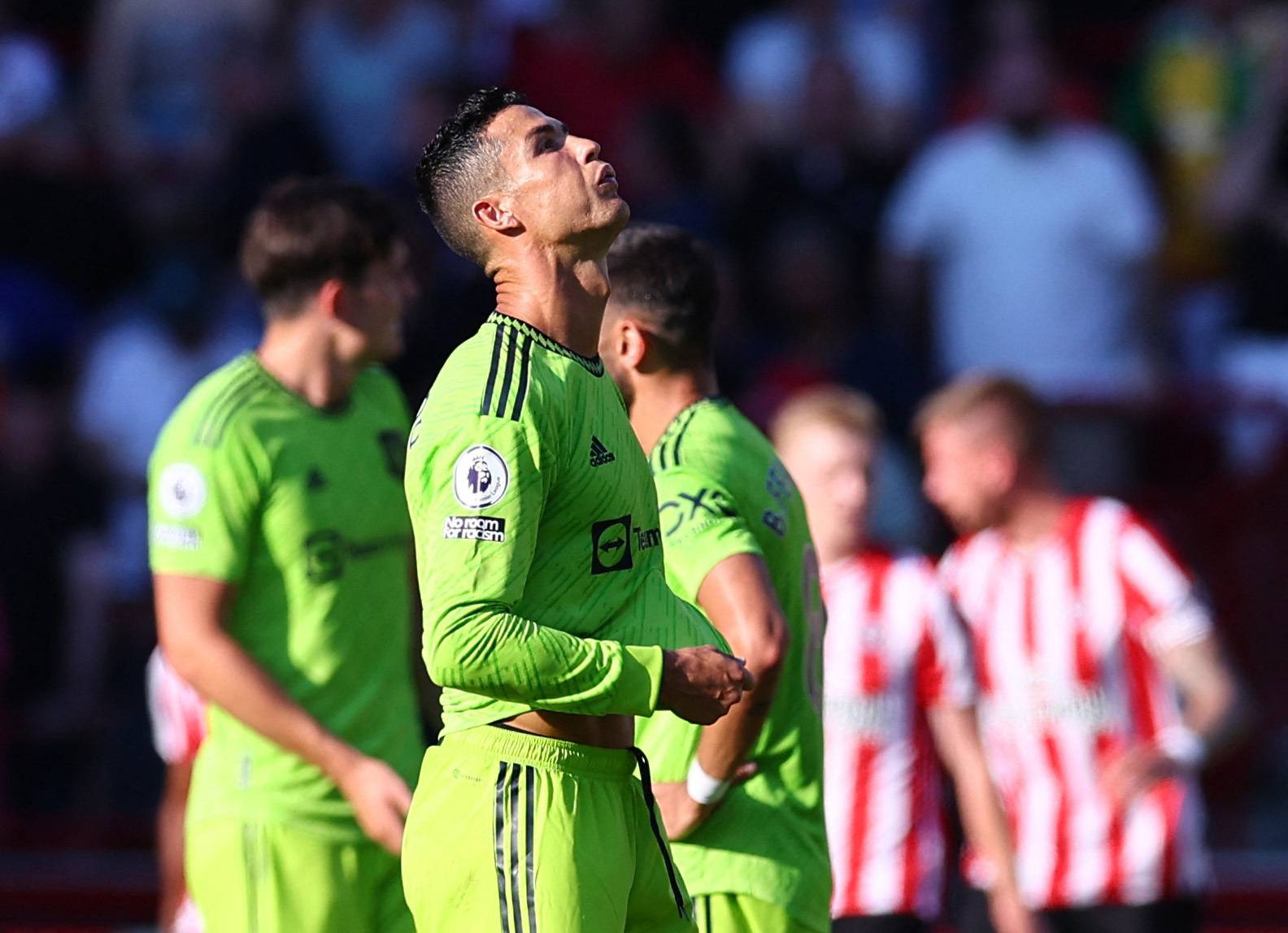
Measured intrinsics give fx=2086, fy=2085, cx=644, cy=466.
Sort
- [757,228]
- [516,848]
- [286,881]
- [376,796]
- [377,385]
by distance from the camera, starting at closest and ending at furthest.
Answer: [516,848] → [376,796] → [286,881] → [377,385] → [757,228]

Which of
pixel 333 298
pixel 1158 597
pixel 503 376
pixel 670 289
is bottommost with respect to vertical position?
pixel 1158 597

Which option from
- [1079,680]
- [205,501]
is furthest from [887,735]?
[205,501]

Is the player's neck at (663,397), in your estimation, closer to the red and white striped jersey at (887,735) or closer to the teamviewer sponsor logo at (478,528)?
the teamviewer sponsor logo at (478,528)

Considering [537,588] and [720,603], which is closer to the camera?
[537,588]

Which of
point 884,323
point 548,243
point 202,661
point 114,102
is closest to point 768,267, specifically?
point 884,323

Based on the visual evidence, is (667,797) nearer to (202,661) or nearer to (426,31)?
(202,661)

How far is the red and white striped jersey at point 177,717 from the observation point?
291 inches

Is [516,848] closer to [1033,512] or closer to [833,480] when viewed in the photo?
[833,480]

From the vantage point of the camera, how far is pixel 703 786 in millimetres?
4438

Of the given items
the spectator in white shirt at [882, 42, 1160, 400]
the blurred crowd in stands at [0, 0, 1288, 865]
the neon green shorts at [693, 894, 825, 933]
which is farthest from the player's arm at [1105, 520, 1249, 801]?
the spectator in white shirt at [882, 42, 1160, 400]

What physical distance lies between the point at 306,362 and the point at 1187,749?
273 centimetres

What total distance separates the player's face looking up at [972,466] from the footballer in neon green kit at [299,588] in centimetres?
182

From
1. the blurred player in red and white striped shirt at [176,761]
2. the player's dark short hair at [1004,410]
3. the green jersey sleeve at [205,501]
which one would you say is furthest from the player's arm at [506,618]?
the blurred player in red and white striped shirt at [176,761]

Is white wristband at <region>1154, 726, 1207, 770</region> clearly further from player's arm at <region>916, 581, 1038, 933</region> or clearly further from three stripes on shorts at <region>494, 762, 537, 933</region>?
three stripes on shorts at <region>494, 762, 537, 933</region>
